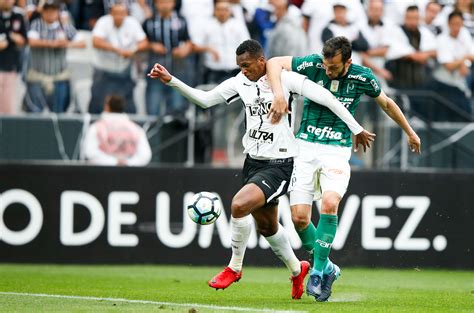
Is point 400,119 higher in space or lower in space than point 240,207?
higher

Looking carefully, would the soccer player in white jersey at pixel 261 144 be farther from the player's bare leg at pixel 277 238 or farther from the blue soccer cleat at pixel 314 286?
the blue soccer cleat at pixel 314 286

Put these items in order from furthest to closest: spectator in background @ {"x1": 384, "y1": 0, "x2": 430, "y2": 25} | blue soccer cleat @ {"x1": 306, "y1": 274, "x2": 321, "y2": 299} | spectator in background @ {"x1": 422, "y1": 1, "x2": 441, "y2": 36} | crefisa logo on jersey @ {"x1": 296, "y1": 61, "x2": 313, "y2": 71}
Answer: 1. spectator in background @ {"x1": 384, "y1": 0, "x2": 430, "y2": 25}
2. spectator in background @ {"x1": 422, "y1": 1, "x2": 441, "y2": 36}
3. crefisa logo on jersey @ {"x1": 296, "y1": 61, "x2": 313, "y2": 71}
4. blue soccer cleat @ {"x1": 306, "y1": 274, "x2": 321, "y2": 299}

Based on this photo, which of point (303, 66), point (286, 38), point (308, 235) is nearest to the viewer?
point (303, 66)

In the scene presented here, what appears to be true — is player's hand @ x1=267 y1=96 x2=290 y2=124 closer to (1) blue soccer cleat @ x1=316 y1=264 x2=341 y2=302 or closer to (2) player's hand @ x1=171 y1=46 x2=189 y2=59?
(1) blue soccer cleat @ x1=316 y1=264 x2=341 y2=302

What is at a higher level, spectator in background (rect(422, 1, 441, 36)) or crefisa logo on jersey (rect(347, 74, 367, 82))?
spectator in background (rect(422, 1, 441, 36))

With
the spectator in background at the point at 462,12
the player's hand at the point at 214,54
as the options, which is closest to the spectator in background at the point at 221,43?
the player's hand at the point at 214,54

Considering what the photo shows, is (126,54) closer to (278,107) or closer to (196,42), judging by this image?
(196,42)

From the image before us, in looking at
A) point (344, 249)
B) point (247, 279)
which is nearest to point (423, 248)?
point (344, 249)

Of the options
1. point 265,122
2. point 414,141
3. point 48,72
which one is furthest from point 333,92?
point 48,72

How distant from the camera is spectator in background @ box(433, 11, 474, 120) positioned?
1642cm

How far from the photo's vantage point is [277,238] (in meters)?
10.3

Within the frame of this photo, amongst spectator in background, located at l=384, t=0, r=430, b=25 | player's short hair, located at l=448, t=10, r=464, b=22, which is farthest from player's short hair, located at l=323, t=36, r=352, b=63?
spectator in background, located at l=384, t=0, r=430, b=25

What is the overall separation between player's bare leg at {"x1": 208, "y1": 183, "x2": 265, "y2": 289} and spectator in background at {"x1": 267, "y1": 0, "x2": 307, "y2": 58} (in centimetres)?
641

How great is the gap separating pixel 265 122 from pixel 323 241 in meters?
1.24
